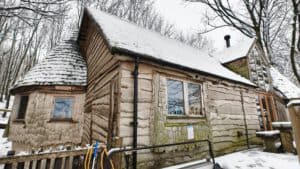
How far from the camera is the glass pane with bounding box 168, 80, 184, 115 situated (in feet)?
16.6

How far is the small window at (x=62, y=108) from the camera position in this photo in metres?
6.94

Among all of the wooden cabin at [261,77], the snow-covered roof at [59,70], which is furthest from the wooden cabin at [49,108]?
the wooden cabin at [261,77]

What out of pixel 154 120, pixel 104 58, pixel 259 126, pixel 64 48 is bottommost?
pixel 259 126

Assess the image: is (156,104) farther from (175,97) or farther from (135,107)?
(175,97)

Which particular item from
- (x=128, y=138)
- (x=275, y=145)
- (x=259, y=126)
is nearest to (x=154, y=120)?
(x=128, y=138)

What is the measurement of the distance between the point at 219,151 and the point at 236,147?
123 centimetres

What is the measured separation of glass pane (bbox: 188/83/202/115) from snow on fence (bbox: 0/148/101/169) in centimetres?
383

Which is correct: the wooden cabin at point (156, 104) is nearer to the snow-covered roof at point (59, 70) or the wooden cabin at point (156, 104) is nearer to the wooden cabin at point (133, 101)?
Result: the wooden cabin at point (133, 101)

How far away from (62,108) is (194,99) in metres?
5.58

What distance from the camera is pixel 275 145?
620 cm

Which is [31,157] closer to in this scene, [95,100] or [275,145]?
[95,100]

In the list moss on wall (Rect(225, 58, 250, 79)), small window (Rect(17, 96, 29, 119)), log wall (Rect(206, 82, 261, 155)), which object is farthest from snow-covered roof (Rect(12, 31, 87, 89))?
moss on wall (Rect(225, 58, 250, 79))

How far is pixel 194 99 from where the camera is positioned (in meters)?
5.72

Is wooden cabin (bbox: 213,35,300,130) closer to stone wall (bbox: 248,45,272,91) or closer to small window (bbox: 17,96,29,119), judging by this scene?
stone wall (bbox: 248,45,272,91)
